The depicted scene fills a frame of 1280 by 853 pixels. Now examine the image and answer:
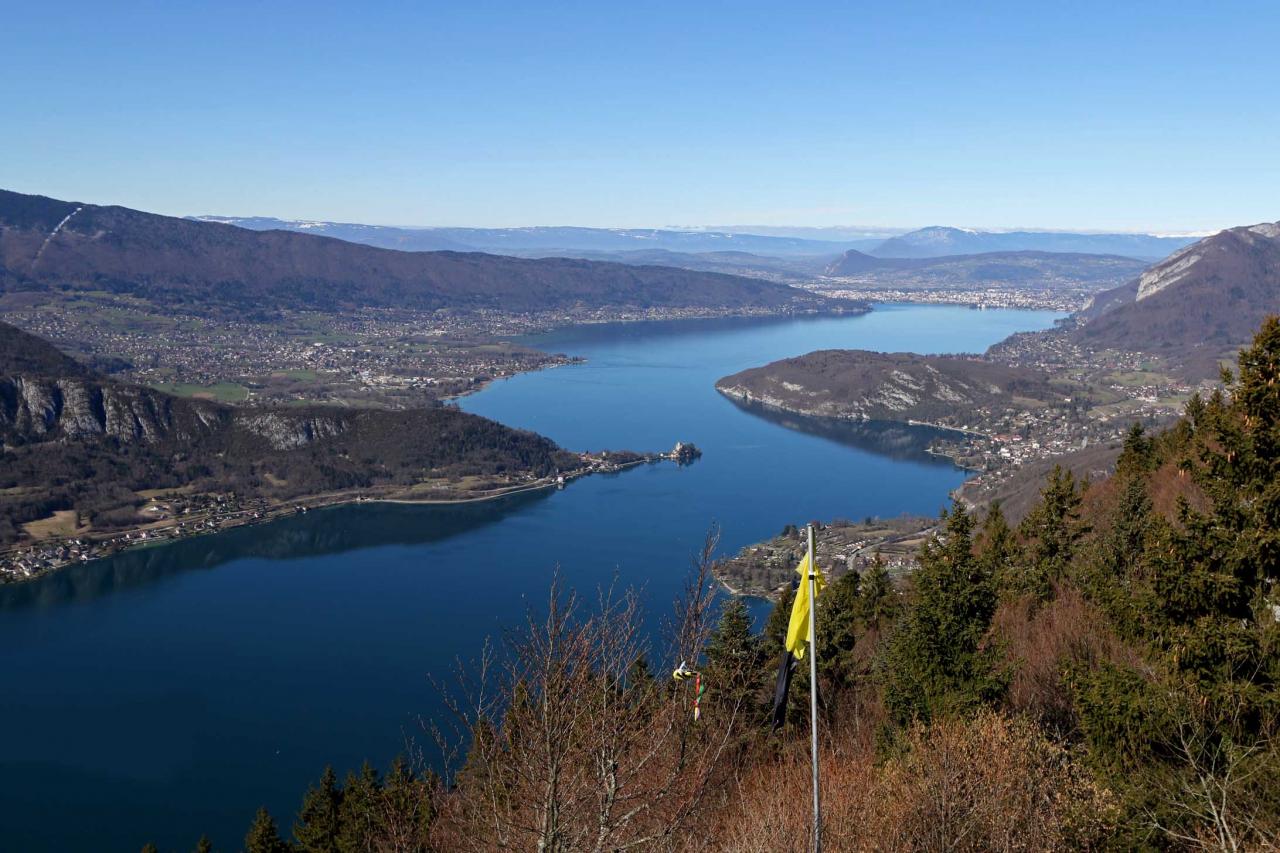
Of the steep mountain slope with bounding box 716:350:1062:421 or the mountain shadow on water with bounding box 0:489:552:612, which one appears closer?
the mountain shadow on water with bounding box 0:489:552:612

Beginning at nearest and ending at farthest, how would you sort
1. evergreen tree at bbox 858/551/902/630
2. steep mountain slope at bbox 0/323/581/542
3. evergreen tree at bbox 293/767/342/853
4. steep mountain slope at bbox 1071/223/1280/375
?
evergreen tree at bbox 293/767/342/853 → evergreen tree at bbox 858/551/902/630 → steep mountain slope at bbox 0/323/581/542 → steep mountain slope at bbox 1071/223/1280/375

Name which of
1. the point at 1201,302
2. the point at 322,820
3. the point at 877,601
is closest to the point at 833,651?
the point at 877,601

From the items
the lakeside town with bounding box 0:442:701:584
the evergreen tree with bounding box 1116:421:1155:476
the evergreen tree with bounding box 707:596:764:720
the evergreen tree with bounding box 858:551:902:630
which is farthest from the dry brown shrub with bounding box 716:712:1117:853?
the lakeside town with bounding box 0:442:701:584

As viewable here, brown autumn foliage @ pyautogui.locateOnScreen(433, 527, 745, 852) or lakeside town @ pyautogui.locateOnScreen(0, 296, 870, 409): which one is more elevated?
brown autumn foliage @ pyautogui.locateOnScreen(433, 527, 745, 852)

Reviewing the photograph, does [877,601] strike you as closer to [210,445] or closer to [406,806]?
[406,806]

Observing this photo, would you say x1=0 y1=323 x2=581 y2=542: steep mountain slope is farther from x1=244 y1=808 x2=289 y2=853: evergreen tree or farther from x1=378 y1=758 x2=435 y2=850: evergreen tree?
x1=378 y1=758 x2=435 y2=850: evergreen tree
